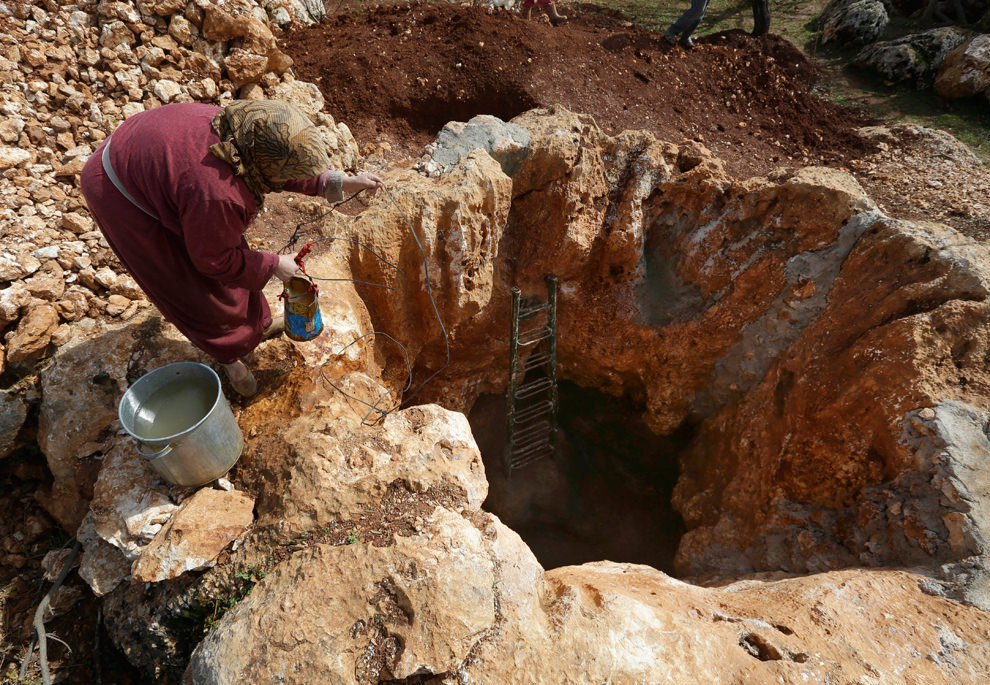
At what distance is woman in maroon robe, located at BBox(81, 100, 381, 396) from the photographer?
1.94m

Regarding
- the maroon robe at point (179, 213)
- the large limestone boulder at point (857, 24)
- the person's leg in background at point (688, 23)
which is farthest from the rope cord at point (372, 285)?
the large limestone boulder at point (857, 24)

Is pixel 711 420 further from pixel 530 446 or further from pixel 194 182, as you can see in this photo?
pixel 194 182

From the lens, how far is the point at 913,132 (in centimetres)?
598

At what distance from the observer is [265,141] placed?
1.94 m

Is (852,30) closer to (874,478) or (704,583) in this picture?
(874,478)

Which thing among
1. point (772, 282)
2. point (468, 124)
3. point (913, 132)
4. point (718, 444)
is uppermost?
point (913, 132)

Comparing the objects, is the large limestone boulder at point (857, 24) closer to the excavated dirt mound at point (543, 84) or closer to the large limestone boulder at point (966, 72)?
the large limestone boulder at point (966, 72)

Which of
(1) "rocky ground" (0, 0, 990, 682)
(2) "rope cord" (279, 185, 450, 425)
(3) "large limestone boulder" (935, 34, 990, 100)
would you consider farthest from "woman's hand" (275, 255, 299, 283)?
(3) "large limestone boulder" (935, 34, 990, 100)

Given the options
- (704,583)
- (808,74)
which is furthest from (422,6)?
(704,583)

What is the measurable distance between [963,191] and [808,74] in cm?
431

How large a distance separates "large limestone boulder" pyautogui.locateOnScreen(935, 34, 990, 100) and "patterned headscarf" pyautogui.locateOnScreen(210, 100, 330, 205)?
32.1 feet

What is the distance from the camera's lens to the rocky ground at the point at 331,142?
8.77 ft

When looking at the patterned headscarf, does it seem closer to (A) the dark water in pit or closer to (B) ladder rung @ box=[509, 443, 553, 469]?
(A) the dark water in pit

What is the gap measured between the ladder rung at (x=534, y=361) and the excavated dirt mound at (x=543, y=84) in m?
2.55
